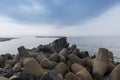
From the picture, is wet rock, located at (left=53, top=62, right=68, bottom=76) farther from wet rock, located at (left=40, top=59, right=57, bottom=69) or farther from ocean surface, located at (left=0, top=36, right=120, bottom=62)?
ocean surface, located at (left=0, top=36, right=120, bottom=62)

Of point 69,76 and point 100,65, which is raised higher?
point 100,65

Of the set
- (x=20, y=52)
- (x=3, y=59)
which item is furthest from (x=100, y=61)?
(x=3, y=59)

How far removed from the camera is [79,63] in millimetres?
10117

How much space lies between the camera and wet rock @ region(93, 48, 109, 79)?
29.6 feet

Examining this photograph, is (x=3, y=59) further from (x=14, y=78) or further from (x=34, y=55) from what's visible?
(x=14, y=78)

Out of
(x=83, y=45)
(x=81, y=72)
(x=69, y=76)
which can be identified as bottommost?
(x=83, y=45)

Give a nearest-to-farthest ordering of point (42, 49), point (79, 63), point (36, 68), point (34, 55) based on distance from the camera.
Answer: point (36, 68) < point (79, 63) < point (34, 55) < point (42, 49)

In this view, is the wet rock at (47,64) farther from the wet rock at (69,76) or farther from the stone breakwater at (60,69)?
the wet rock at (69,76)

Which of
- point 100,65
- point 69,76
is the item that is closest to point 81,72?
point 69,76

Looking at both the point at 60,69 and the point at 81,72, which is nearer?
the point at 81,72

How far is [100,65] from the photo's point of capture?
9305 millimetres

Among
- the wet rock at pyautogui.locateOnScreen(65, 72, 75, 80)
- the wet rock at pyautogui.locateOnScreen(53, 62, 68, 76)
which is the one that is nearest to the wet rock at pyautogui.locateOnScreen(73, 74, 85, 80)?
the wet rock at pyautogui.locateOnScreen(65, 72, 75, 80)

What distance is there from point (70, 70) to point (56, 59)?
46.4 inches

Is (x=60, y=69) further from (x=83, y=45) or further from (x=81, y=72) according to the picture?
(x=83, y=45)
